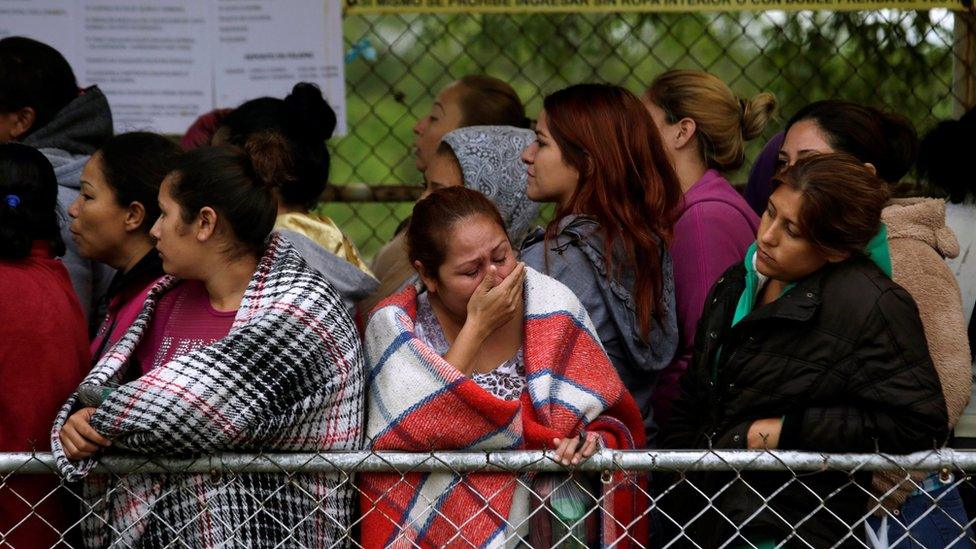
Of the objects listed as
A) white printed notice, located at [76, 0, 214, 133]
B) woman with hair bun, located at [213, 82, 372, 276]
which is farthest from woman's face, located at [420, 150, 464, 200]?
white printed notice, located at [76, 0, 214, 133]

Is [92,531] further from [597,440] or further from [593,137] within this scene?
[593,137]

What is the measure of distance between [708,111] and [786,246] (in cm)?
111

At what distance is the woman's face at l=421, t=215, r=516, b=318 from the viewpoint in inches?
115

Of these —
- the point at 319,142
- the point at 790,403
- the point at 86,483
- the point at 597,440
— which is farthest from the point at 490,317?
the point at 319,142

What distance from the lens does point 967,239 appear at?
3.38 meters

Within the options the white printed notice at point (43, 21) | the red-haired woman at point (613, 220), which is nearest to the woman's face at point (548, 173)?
the red-haired woman at point (613, 220)

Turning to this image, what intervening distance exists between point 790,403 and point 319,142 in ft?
5.51

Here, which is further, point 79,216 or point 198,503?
point 79,216

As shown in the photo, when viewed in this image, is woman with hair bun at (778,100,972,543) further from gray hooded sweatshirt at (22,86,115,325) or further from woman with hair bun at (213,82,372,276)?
gray hooded sweatshirt at (22,86,115,325)

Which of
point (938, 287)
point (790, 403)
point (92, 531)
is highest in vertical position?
point (938, 287)

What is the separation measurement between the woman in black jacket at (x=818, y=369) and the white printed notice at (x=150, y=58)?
276cm

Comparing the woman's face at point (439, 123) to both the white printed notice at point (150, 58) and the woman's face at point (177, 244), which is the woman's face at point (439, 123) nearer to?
the white printed notice at point (150, 58)

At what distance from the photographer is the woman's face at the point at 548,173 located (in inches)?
130

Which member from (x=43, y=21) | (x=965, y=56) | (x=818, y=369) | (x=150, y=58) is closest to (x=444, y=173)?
(x=818, y=369)
